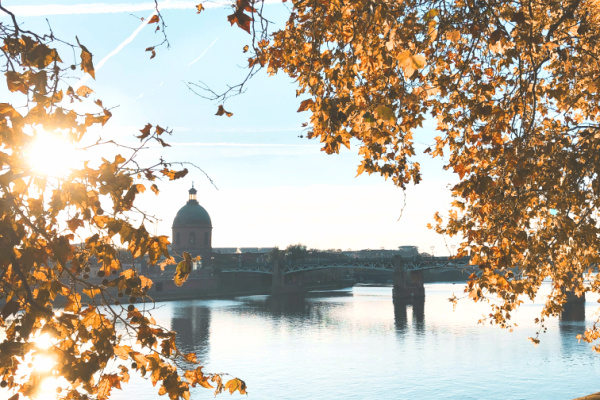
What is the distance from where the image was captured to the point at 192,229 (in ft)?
358

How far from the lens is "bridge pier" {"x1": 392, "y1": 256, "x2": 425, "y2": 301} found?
80.0 meters

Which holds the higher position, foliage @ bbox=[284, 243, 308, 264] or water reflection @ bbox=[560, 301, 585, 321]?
foliage @ bbox=[284, 243, 308, 264]

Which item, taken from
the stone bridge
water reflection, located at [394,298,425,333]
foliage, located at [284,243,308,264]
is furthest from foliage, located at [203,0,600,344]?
foliage, located at [284,243,308,264]

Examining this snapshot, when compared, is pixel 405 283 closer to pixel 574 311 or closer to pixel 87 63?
pixel 574 311

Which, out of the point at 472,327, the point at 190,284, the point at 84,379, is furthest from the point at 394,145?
the point at 190,284

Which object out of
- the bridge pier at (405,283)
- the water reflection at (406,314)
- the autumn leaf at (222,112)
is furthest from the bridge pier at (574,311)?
the autumn leaf at (222,112)

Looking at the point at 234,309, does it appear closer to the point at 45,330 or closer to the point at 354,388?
the point at 354,388

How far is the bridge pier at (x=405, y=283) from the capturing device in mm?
80000

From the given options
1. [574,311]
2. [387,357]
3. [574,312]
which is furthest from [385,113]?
[574,311]

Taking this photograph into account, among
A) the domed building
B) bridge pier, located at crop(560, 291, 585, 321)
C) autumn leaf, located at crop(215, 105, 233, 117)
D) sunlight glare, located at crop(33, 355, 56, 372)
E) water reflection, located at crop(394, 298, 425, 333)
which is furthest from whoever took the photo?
the domed building

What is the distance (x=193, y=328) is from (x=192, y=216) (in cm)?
6512

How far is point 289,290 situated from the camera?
94.0 metres

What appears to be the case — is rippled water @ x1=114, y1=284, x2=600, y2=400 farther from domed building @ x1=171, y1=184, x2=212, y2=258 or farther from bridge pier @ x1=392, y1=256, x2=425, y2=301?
domed building @ x1=171, y1=184, x2=212, y2=258

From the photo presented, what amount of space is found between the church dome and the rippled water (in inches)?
2175
